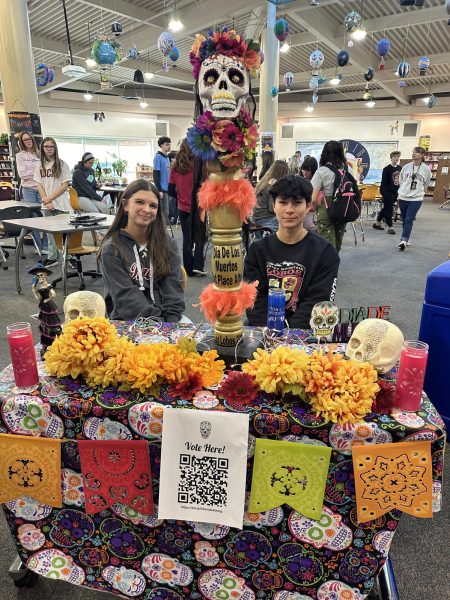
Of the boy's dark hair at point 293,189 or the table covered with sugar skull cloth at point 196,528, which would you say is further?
the boy's dark hair at point 293,189

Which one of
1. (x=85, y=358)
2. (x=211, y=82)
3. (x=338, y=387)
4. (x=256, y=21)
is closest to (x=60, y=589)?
(x=85, y=358)

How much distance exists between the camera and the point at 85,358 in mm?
1007

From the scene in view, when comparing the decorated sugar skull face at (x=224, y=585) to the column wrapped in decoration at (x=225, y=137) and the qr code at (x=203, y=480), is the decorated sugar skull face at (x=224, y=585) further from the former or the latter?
the column wrapped in decoration at (x=225, y=137)

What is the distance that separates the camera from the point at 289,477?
894 millimetres

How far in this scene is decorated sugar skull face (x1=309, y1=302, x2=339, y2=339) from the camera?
123cm

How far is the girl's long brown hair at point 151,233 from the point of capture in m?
1.69

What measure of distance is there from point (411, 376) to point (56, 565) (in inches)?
41.7

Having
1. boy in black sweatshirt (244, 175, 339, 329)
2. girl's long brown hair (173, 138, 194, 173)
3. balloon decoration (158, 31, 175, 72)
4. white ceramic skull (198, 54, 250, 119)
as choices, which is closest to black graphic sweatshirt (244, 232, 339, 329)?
boy in black sweatshirt (244, 175, 339, 329)

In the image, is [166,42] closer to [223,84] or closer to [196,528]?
[223,84]

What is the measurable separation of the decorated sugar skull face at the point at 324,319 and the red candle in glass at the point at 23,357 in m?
0.80

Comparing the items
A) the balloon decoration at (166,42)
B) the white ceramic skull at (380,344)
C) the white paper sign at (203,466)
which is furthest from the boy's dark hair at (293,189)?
the balloon decoration at (166,42)

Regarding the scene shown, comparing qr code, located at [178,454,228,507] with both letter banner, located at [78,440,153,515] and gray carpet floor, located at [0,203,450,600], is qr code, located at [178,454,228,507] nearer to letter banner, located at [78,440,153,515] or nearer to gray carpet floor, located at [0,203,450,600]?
letter banner, located at [78,440,153,515]

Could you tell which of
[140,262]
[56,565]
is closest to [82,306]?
[140,262]

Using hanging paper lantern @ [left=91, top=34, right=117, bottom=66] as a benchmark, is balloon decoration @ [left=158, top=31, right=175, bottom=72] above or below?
above
